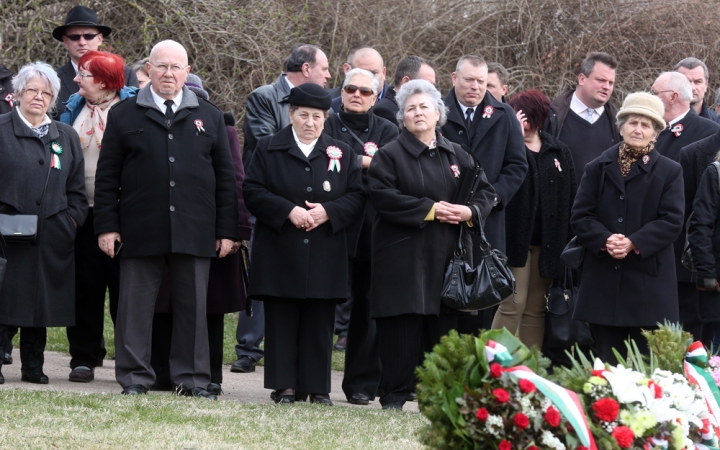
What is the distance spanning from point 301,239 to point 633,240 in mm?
2083

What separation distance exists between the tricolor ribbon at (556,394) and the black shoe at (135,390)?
3.41 m

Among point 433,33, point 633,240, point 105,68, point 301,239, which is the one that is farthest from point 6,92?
point 433,33

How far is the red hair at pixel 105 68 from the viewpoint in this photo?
7949 millimetres

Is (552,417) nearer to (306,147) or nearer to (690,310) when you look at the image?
(306,147)

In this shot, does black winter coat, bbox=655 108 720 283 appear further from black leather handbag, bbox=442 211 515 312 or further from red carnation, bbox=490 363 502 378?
red carnation, bbox=490 363 502 378

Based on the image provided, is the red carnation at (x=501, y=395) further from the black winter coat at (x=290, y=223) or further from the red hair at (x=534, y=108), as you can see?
the red hair at (x=534, y=108)

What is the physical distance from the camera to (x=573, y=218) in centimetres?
760

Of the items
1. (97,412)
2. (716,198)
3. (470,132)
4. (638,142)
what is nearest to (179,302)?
(97,412)

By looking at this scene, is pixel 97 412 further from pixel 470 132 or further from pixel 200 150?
pixel 470 132

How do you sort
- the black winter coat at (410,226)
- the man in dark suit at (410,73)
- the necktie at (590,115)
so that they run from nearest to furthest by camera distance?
the black winter coat at (410,226) → the man in dark suit at (410,73) → the necktie at (590,115)

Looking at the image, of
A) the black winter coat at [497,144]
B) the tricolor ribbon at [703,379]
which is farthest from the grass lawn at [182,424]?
the black winter coat at [497,144]

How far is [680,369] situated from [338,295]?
2.68 meters

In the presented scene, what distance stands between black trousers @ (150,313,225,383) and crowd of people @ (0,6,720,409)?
0.01 metres

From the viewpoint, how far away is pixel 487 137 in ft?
27.3
